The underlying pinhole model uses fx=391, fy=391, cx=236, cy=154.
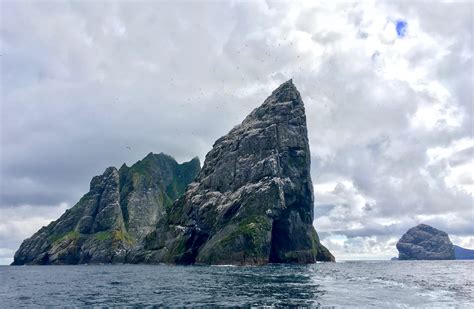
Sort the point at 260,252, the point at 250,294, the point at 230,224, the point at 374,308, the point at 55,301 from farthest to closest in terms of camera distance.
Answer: the point at 230,224
the point at 260,252
the point at 250,294
the point at 55,301
the point at 374,308

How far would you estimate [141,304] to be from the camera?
5172 cm

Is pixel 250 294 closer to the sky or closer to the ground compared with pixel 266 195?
closer to the ground

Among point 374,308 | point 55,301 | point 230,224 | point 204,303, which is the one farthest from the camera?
point 230,224

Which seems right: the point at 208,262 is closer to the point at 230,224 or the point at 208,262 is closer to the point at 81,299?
the point at 230,224

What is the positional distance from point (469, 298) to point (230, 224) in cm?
14018

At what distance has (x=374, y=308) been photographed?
47.7 meters

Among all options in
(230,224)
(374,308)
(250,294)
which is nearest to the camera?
(374,308)

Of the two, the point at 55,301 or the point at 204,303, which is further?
the point at 55,301

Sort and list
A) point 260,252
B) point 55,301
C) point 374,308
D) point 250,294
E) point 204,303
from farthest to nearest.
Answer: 1. point 260,252
2. point 250,294
3. point 55,301
4. point 204,303
5. point 374,308

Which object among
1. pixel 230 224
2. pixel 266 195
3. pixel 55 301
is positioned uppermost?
pixel 266 195

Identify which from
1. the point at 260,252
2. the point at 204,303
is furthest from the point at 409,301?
the point at 260,252

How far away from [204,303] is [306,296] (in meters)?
16.4

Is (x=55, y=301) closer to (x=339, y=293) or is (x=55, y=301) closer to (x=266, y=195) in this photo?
(x=339, y=293)

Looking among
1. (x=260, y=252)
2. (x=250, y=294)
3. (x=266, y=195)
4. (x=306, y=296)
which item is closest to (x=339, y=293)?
(x=306, y=296)
